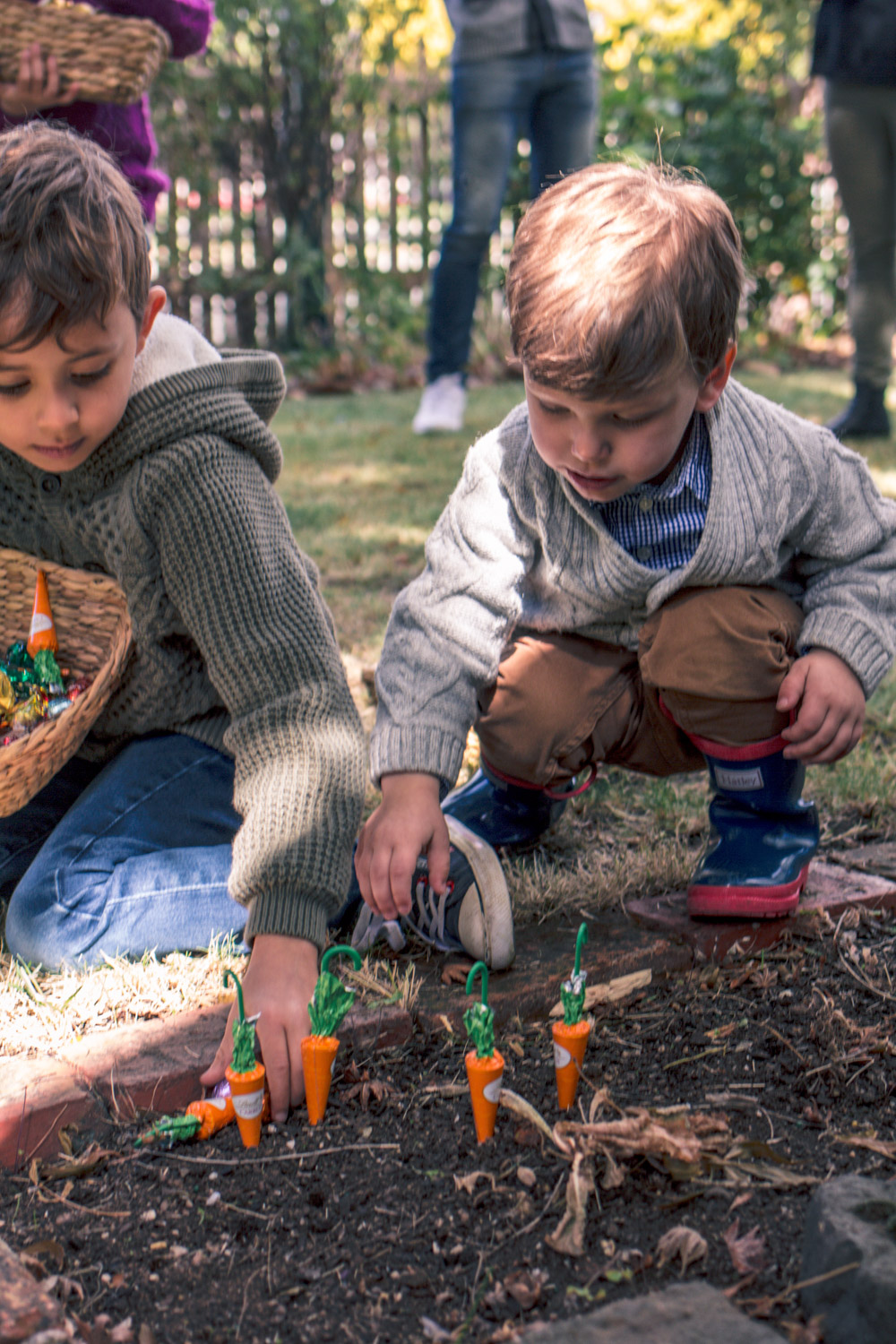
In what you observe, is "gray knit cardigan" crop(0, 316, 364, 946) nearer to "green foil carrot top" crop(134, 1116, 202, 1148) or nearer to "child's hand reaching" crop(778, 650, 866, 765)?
"green foil carrot top" crop(134, 1116, 202, 1148)

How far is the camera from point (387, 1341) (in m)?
1.11

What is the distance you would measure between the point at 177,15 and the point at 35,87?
1.22 feet

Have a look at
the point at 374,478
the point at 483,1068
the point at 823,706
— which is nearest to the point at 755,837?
the point at 823,706

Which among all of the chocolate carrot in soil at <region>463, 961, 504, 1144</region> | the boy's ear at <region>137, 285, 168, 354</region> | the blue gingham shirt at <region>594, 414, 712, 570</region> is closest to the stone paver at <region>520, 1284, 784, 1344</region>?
the chocolate carrot in soil at <region>463, 961, 504, 1144</region>

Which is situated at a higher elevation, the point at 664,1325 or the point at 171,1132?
the point at 664,1325

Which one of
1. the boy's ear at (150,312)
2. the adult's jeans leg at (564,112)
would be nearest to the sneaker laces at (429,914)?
the boy's ear at (150,312)

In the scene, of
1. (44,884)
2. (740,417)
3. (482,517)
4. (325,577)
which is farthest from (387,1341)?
(325,577)

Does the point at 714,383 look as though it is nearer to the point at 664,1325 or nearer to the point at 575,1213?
the point at 575,1213

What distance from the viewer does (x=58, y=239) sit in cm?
166

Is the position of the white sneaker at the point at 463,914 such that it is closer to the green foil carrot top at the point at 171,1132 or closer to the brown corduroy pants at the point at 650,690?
the brown corduroy pants at the point at 650,690

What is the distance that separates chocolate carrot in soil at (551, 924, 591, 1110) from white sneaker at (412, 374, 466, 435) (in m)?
4.44

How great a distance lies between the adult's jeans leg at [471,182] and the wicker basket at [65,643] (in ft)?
11.1

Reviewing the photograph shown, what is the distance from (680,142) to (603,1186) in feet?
31.2

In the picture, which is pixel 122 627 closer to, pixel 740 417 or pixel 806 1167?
pixel 740 417
